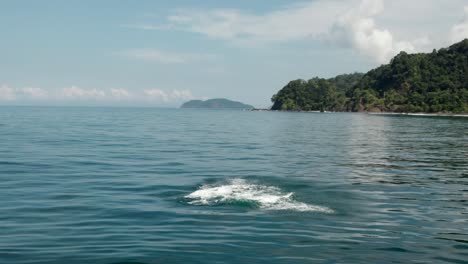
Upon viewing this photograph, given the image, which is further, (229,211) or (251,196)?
(251,196)

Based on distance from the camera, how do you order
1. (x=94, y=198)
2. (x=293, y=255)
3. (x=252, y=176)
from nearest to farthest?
(x=293, y=255) → (x=94, y=198) → (x=252, y=176)

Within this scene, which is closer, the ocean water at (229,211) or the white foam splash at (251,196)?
the ocean water at (229,211)

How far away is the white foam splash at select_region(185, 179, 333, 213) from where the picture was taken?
2169 centimetres

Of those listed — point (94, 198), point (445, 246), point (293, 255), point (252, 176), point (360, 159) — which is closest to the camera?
point (293, 255)

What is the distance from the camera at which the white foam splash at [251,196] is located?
71.2 feet

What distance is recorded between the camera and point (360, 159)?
144ft

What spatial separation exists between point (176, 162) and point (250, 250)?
24935 mm

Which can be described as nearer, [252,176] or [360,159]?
[252,176]

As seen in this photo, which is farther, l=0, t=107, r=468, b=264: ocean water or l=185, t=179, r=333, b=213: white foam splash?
l=185, t=179, r=333, b=213: white foam splash

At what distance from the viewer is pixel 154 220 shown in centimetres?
1900

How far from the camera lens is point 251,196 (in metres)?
24.0

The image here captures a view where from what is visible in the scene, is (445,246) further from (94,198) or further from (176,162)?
(176,162)

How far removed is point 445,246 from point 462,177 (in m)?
19.2

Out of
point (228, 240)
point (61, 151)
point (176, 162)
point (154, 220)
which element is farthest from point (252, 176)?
point (61, 151)
